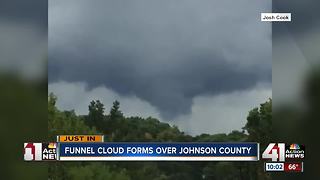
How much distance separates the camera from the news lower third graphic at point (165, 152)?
28.4ft

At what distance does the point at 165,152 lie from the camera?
8727 mm

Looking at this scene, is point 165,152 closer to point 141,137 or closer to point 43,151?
point 141,137

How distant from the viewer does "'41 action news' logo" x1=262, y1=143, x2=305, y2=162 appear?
28.2 feet

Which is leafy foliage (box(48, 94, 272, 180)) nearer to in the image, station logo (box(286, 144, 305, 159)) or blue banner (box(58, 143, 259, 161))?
blue banner (box(58, 143, 259, 161))

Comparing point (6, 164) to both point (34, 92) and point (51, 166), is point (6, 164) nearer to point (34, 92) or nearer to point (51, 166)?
point (51, 166)

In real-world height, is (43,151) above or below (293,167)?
above

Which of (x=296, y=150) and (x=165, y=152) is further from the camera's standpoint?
(x=165, y=152)

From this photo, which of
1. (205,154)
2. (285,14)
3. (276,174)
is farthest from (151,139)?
(285,14)

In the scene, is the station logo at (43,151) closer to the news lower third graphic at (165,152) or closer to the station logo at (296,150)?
the news lower third graphic at (165,152)

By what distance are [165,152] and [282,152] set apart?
214cm

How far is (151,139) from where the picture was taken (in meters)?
8.94

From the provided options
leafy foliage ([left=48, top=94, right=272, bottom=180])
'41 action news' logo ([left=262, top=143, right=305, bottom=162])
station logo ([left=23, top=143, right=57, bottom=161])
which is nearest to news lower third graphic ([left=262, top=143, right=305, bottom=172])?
'41 action news' logo ([left=262, top=143, right=305, bottom=162])

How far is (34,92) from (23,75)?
36 cm

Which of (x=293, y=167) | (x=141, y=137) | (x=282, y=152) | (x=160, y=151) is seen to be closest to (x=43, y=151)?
(x=141, y=137)
